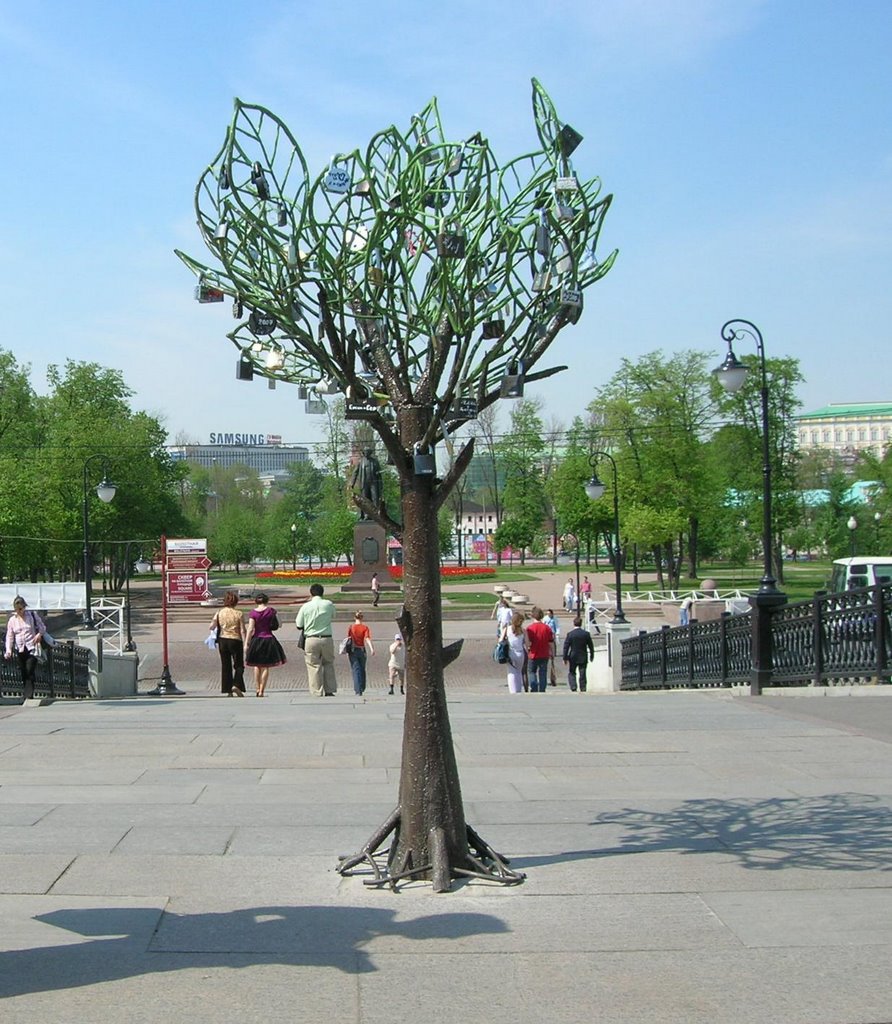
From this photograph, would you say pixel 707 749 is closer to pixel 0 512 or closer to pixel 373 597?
pixel 373 597

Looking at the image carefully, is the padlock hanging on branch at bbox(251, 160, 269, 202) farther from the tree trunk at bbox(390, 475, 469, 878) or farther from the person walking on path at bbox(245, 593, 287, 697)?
the person walking on path at bbox(245, 593, 287, 697)

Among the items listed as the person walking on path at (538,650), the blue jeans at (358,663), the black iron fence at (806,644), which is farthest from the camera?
the blue jeans at (358,663)

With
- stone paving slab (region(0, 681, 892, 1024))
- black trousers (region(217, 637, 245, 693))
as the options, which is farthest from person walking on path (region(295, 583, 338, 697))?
stone paving slab (region(0, 681, 892, 1024))

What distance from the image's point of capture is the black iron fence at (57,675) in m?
17.5

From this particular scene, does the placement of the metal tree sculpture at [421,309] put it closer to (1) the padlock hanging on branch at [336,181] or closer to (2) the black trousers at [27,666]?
(1) the padlock hanging on branch at [336,181]

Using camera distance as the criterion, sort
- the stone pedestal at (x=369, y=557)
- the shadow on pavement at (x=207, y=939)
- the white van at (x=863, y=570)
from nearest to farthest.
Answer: the shadow on pavement at (x=207, y=939)
the white van at (x=863, y=570)
the stone pedestal at (x=369, y=557)

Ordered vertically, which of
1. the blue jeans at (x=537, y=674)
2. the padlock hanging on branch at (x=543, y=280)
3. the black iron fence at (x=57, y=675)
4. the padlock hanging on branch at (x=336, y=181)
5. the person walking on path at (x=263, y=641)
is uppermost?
the padlock hanging on branch at (x=336, y=181)

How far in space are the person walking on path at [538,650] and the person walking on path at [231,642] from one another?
5299 millimetres

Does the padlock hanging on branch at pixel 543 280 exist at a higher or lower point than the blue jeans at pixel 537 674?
higher

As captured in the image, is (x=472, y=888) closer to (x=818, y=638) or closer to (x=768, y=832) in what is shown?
(x=768, y=832)

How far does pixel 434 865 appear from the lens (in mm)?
6320

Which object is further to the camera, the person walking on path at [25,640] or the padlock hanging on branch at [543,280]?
the person walking on path at [25,640]

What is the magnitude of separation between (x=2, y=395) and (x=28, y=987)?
70.5m

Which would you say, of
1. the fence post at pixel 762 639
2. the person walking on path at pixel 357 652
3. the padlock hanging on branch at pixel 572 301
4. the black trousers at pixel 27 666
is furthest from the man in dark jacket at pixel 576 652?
the padlock hanging on branch at pixel 572 301
